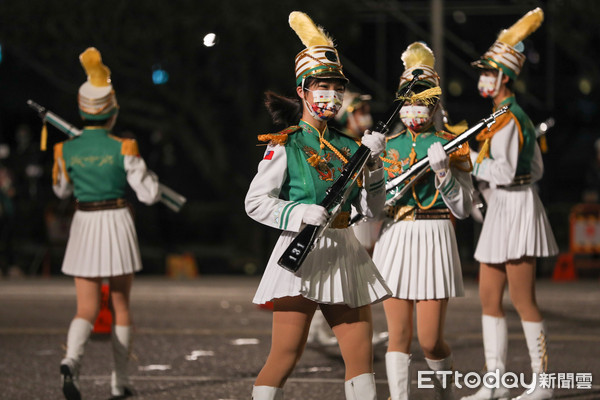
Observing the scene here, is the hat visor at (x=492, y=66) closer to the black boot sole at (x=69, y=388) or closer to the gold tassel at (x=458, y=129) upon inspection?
the gold tassel at (x=458, y=129)

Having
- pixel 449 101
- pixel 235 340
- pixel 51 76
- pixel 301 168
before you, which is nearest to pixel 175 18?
pixel 51 76

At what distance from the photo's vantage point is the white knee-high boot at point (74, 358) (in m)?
7.50

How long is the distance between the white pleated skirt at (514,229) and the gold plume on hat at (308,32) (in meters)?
2.36

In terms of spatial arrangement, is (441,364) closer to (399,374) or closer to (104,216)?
(399,374)

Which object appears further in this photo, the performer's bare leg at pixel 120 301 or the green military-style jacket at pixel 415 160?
the performer's bare leg at pixel 120 301

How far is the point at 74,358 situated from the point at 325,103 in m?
2.96

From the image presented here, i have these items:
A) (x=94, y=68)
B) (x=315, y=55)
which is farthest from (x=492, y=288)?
(x=94, y=68)

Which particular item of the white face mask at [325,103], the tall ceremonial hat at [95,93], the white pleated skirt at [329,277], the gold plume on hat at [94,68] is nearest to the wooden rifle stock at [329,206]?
the white pleated skirt at [329,277]

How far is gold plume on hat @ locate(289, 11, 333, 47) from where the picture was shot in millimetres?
5902

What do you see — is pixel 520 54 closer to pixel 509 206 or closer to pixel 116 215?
pixel 509 206

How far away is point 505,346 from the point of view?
7684 millimetres

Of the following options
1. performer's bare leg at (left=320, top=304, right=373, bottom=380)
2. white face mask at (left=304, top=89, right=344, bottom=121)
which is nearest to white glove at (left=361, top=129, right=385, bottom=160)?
white face mask at (left=304, top=89, right=344, bottom=121)

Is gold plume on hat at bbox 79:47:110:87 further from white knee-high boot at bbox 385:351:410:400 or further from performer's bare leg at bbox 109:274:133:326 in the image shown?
white knee-high boot at bbox 385:351:410:400

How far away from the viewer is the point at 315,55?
5.84m
